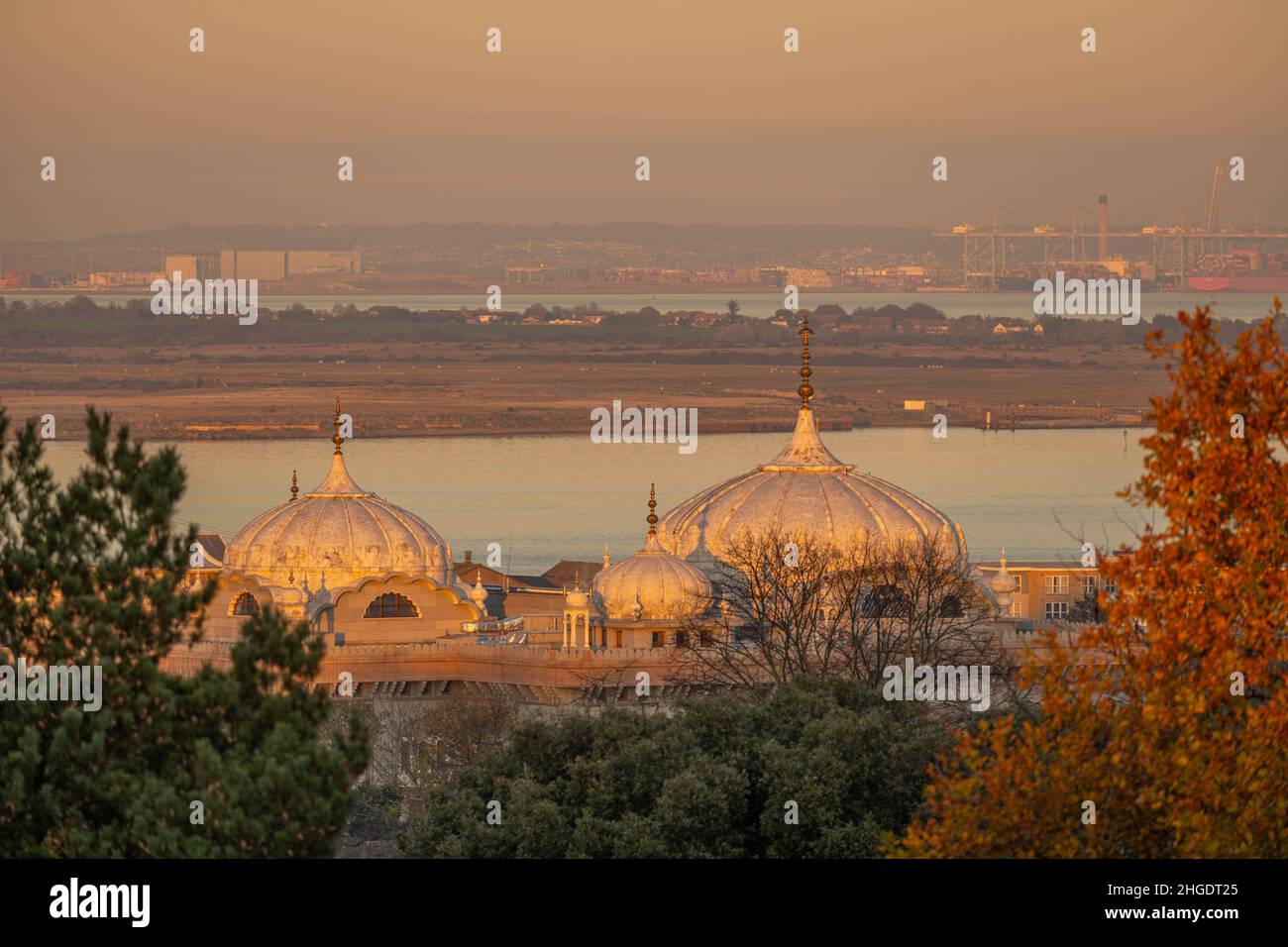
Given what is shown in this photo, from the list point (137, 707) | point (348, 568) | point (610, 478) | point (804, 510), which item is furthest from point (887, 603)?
point (610, 478)

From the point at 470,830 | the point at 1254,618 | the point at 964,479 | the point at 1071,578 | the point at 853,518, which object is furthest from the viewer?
the point at 964,479

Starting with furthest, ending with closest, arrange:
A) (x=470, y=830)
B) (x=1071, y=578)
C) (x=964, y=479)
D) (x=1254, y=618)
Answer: (x=964, y=479) < (x=1071, y=578) < (x=470, y=830) < (x=1254, y=618)

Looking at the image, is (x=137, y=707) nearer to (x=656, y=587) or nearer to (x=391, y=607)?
(x=656, y=587)

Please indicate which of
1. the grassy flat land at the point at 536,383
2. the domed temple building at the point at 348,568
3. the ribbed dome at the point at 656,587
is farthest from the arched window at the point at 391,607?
the grassy flat land at the point at 536,383

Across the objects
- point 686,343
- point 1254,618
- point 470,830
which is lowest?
point 470,830

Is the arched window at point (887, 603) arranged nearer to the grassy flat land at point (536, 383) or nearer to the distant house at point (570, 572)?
the distant house at point (570, 572)

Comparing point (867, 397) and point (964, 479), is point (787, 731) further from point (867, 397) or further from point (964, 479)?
point (867, 397)

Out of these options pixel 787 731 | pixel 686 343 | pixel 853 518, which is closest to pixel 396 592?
pixel 853 518
